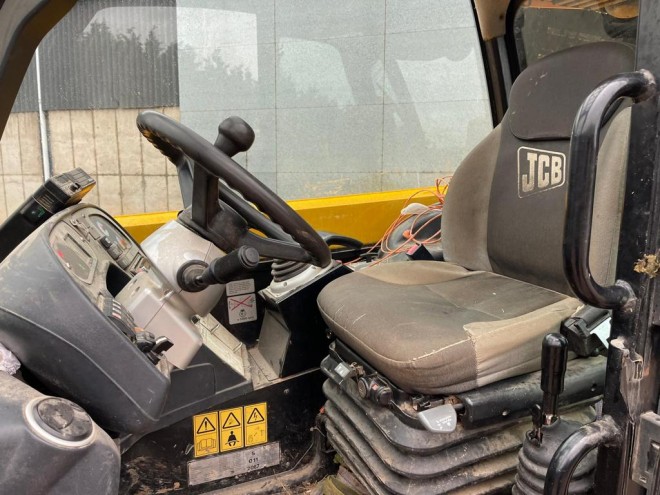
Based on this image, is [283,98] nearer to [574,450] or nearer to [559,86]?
[559,86]

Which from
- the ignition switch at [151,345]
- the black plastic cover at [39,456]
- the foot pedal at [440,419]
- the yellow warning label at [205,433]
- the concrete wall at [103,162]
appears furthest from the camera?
the concrete wall at [103,162]

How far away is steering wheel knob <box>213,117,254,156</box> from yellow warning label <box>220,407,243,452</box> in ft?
2.31

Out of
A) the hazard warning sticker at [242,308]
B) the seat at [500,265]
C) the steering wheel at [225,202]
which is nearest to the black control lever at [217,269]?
the steering wheel at [225,202]

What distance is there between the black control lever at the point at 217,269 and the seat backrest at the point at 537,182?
718 mm

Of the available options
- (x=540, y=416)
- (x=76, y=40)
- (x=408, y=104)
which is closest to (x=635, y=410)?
(x=540, y=416)

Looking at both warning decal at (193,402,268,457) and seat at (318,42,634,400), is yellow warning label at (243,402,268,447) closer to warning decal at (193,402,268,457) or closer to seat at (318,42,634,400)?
warning decal at (193,402,268,457)

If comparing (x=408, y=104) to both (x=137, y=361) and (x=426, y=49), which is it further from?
(x=137, y=361)

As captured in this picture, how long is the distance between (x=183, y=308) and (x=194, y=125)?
8.56 ft

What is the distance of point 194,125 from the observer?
3.67m

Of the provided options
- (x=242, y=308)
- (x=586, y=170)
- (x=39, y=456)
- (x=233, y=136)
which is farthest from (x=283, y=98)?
(x=39, y=456)

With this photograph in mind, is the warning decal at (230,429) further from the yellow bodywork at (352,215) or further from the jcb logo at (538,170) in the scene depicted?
the yellow bodywork at (352,215)

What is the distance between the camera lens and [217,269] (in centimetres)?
111

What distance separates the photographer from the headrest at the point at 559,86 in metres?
1.30

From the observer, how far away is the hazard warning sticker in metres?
1.79
